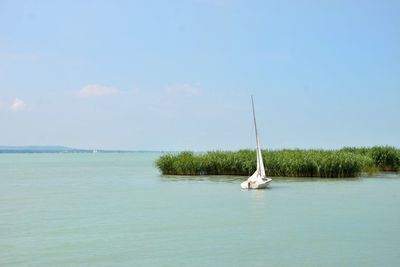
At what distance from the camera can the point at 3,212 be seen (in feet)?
74.3

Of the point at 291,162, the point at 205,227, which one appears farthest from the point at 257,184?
the point at 205,227

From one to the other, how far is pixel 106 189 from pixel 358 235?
2008 centimetres

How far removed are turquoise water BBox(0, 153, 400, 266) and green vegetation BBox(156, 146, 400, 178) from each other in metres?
4.92

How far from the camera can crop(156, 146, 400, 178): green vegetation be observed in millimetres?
36500

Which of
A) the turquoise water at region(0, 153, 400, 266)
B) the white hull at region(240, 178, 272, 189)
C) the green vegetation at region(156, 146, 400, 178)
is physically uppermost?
the green vegetation at region(156, 146, 400, 178)

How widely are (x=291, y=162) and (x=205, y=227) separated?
65.1ft

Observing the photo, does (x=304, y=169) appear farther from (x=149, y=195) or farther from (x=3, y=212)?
(x=3, y=212)

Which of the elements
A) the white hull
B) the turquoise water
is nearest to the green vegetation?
the turquoise water

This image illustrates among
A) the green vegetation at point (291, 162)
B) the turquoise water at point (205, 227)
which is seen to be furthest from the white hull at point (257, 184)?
the green vegetation at point (291, 162)

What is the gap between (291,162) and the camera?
122 feet

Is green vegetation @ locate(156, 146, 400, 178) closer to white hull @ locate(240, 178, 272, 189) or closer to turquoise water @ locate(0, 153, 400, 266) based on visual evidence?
turquoise water @ locate(0, 153, 400, 266)

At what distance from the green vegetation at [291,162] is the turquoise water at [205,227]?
4920mm

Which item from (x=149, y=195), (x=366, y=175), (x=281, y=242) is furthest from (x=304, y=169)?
(x=281, y=242)

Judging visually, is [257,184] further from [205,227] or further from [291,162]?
[205,227]
